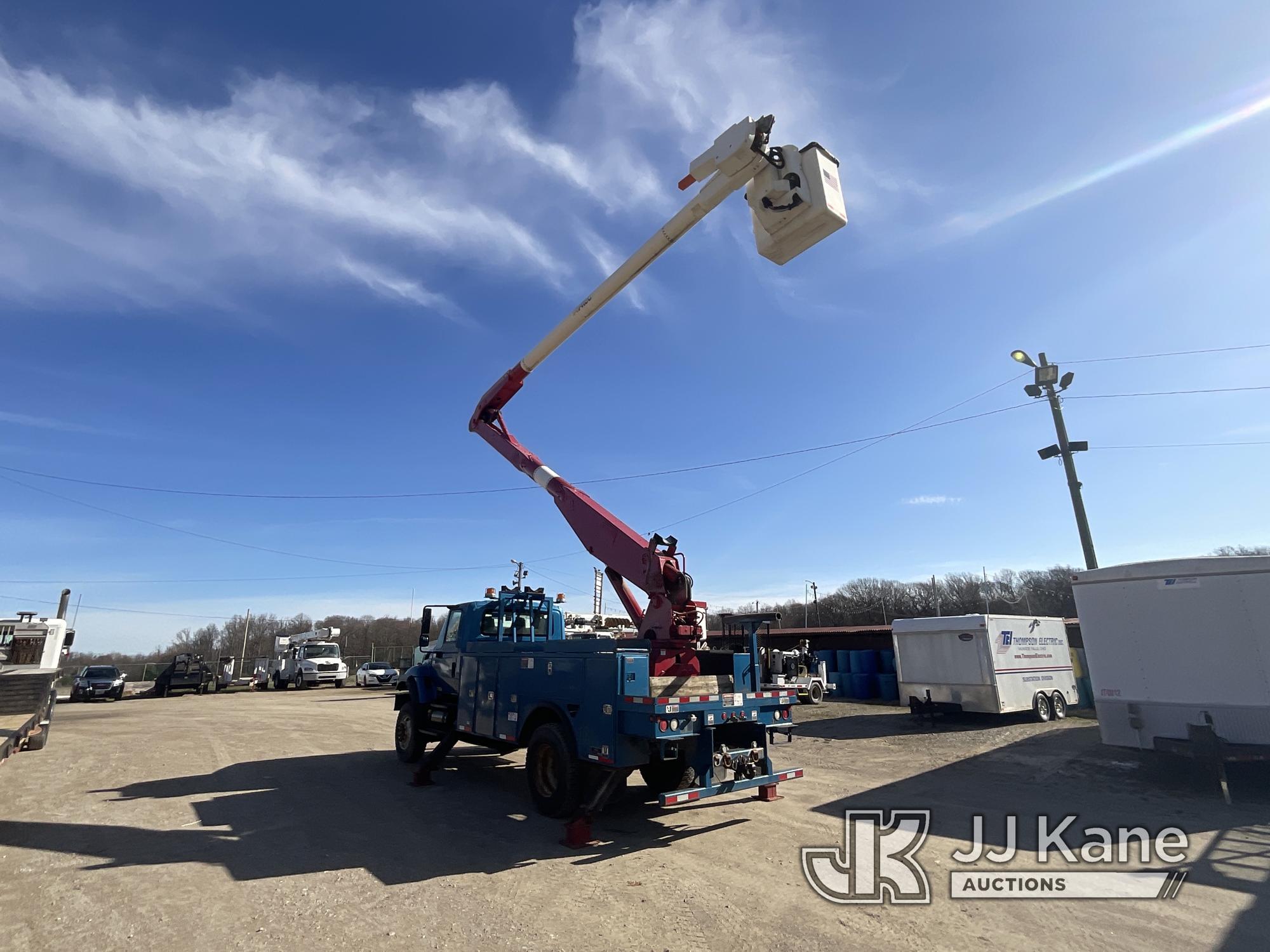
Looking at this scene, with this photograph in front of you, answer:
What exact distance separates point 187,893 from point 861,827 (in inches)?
268

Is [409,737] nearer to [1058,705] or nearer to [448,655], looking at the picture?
[448,655]

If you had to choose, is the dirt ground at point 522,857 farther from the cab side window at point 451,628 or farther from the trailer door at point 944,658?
the trailer door at point 944,658

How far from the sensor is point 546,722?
27.3 ft

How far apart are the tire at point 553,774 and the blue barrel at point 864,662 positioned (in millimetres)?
19845

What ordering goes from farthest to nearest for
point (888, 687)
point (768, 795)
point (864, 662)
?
point (864, 662) < point (888, 687) < point (768, 795)

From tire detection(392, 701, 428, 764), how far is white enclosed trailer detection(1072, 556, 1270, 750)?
11421 millimetres

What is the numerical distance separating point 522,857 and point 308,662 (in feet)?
112

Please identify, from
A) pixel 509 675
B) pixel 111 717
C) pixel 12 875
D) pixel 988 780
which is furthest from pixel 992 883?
pixel 111 717

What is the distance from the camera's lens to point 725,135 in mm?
7348

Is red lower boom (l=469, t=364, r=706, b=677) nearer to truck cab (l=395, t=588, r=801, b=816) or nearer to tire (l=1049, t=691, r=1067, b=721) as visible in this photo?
truck cab (l=395, t=588, r=801, b=816)

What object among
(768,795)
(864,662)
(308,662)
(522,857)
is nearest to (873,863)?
(768,795)

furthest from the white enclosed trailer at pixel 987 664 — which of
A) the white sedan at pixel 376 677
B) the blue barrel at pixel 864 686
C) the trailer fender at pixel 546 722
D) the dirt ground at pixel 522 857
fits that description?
the white sedan at pixel 376 677

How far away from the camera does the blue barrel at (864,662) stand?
24781mm

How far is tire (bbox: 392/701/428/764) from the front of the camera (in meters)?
11.1
